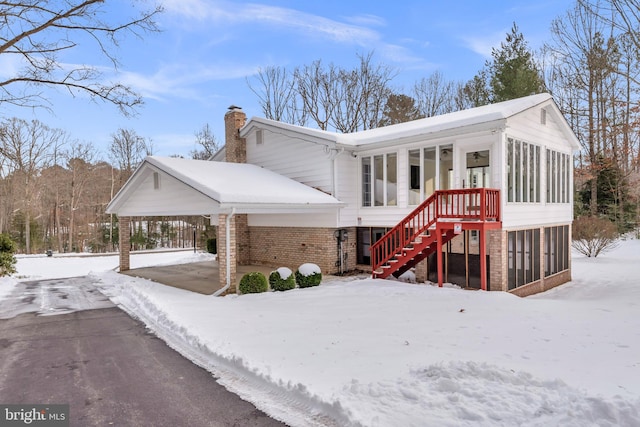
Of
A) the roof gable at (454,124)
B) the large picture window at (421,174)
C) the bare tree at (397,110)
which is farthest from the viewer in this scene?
the bare tree at (397,110)

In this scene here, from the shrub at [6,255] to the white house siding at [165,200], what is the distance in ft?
13.5

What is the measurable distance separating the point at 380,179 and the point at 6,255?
14678 mm

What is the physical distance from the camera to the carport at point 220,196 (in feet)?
34.3

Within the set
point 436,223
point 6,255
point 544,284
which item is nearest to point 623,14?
point 544,284

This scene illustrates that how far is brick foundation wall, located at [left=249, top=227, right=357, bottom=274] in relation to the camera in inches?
534

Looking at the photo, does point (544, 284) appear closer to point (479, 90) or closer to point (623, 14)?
point (623, 14)

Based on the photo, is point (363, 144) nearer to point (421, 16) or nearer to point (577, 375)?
point (577, 375)

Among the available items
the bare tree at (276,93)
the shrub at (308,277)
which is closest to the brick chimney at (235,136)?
the shrub at (308,277)

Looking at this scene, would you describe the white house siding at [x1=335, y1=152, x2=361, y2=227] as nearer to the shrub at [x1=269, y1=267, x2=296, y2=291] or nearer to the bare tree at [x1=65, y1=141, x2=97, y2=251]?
the shrub at [x1=269, y1=267, x2=296, y2=291]

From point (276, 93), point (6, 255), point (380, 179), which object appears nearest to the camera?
point (380, 179)

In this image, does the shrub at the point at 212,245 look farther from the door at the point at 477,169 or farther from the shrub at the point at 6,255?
the door at the point at 477,169

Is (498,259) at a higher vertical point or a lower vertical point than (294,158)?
lower

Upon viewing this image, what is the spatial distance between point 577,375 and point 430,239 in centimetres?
624

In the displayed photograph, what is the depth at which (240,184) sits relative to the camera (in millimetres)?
11992
